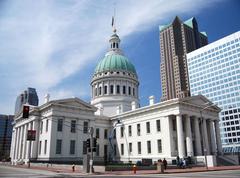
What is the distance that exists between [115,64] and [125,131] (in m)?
26.7

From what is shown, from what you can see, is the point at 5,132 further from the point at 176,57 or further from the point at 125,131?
the point at 176,57

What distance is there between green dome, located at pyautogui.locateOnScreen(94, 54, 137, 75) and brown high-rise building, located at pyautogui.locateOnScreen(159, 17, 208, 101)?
Answer: 103023mm

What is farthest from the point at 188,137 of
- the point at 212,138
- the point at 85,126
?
the point at 85,126

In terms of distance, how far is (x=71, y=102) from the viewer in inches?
2259

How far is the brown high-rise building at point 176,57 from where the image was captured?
607ft

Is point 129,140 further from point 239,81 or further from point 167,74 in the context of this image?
point 167,74

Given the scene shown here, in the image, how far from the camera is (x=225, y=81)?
393 ft

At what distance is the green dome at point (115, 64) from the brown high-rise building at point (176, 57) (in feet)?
338

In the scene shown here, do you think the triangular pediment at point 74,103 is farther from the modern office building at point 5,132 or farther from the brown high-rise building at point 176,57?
the brown high-rise building at point 176,57

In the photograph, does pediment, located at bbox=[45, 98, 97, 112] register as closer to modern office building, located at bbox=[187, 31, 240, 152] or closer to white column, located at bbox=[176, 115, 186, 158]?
white column, located at bbox=[176, 115, 186, 158]

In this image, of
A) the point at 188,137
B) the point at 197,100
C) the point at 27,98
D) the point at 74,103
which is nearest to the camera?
the point at 188,137

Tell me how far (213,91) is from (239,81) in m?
14.4

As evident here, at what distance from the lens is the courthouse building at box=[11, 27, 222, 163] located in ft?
172

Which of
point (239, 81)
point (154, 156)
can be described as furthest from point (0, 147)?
point (239, 81)
